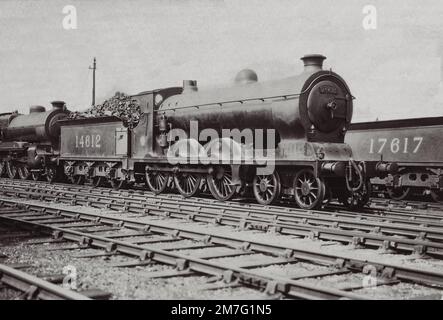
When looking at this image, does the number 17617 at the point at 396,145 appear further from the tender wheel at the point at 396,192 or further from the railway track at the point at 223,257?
the railway track at the point at 223,257

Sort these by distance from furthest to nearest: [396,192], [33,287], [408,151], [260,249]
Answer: [396,192] < [408,151] < [260,249] < [33,287]

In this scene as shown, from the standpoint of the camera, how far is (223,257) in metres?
6.46

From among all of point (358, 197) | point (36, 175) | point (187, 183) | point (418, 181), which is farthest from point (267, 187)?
point (36, 175)

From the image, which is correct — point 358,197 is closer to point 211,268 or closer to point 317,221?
point 317,221

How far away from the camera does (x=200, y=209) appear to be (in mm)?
10719

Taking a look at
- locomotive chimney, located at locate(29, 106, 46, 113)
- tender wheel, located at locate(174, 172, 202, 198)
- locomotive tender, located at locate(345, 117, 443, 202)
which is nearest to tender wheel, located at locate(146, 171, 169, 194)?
tender wheel, located at locate(174, 172, 202, 198)

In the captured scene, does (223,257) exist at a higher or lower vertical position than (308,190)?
lower

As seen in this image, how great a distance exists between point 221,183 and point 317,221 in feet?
14.9

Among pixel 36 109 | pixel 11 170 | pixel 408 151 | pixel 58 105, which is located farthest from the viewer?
pixel 36 109

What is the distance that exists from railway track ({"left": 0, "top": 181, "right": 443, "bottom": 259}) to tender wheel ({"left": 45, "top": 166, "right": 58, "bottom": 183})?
732cm

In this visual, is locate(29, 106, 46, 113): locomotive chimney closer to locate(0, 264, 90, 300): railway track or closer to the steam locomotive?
the steam locomotive

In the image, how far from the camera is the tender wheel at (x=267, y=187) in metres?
11.5

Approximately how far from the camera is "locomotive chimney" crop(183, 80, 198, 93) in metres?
14.9
